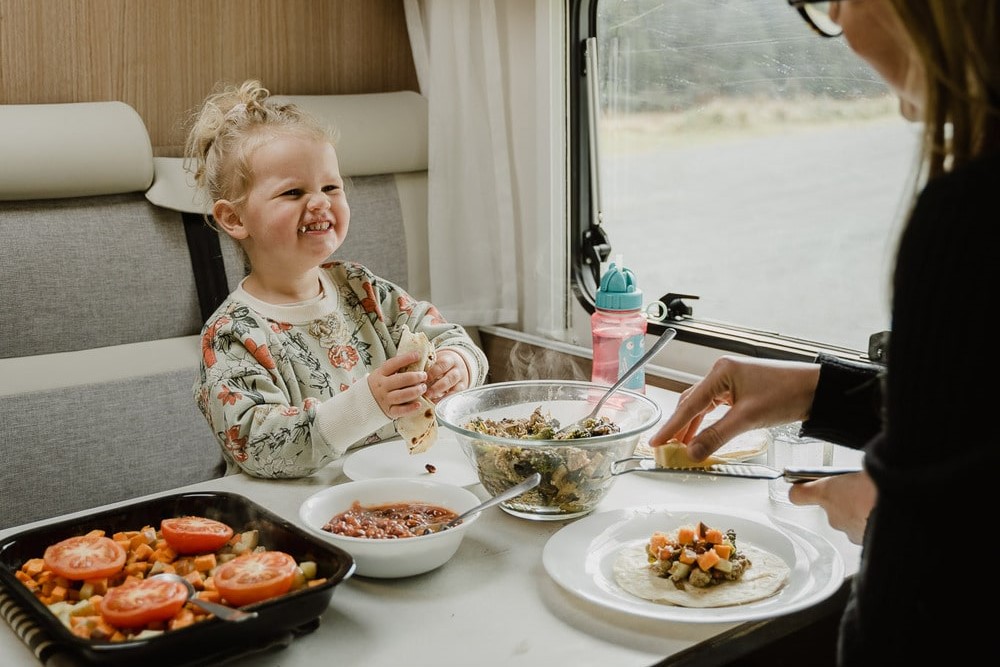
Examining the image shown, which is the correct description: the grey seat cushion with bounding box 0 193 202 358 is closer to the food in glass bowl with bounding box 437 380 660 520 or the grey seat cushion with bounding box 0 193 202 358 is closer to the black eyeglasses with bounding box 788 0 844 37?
the food in glass bowl with bounding box 437 380 660 520

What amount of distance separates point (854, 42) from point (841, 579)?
2.04ft

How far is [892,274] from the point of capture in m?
0.71

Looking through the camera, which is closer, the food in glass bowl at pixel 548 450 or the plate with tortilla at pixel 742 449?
the food in glass bowl at pixel 548 450

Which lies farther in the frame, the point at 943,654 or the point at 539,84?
the point at 539,84

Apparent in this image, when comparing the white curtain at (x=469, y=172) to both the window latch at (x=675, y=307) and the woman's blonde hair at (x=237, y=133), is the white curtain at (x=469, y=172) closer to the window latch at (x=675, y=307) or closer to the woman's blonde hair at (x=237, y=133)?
the window latch at (x=675, y=307)

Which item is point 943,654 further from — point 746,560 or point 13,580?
point 13,580

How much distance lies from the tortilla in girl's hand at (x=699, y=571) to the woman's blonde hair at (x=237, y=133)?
3.64 ft

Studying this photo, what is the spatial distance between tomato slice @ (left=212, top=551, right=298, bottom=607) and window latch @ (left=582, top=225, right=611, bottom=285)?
5.82ft

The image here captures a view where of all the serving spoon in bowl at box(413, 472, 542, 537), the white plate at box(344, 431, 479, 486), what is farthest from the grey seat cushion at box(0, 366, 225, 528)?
the serving spoon in bowl at box(413, 472, 542, 537)

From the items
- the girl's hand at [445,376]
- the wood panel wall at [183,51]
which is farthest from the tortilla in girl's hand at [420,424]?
the wood panel wall at [183,51]

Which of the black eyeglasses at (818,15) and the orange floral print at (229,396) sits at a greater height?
the black eyeglasses at (818,15)

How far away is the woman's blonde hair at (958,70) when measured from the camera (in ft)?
2.18

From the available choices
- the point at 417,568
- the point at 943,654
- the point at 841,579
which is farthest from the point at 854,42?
the point at 417,568

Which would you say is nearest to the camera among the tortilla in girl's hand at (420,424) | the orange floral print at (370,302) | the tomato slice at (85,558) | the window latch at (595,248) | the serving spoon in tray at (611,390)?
the tomato slice at (85,558)
